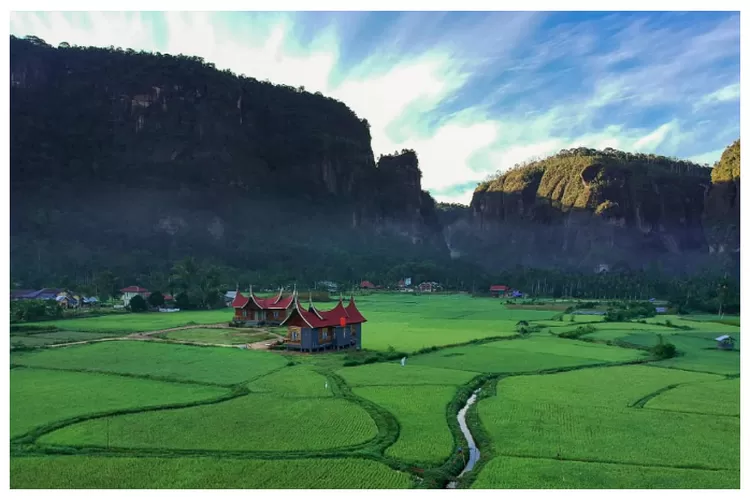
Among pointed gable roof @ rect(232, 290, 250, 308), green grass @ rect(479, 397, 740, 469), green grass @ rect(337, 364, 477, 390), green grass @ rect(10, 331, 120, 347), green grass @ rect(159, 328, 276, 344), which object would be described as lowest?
→ green grass @ rect(479, 397, 740, 469)

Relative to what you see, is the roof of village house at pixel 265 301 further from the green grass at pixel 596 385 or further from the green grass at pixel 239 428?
the green grass at pixel 596 385

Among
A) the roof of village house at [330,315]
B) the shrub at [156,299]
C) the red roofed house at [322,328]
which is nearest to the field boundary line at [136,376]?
the red roofed house at [322,328]

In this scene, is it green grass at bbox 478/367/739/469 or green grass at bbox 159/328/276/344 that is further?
green grass at bbox 159/328/276/344

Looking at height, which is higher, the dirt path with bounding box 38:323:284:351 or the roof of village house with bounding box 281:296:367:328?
the roof of village house with bounding box 281:296:367:328

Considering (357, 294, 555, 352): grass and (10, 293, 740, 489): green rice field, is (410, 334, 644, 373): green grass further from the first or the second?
(357, 294, 555, 352): grass

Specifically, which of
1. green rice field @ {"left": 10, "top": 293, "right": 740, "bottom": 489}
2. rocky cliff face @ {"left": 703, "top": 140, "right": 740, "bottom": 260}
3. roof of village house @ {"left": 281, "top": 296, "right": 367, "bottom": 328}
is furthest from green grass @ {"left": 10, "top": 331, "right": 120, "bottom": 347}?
rocky cliff face @ {"left": 703, "top": 140, "right": 740, "bottom": 260}

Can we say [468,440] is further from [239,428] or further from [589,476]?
[239,428]

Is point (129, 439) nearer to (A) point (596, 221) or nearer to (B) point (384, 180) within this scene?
(B) point (384, 180)
